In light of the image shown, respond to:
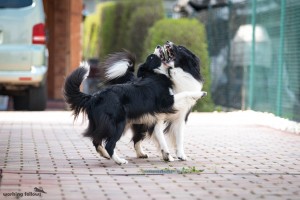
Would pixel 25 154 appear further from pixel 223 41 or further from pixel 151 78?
pixel 223 41

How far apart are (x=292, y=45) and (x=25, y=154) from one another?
20.7 feet

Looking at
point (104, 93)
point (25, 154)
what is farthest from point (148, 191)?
point (25, 154)

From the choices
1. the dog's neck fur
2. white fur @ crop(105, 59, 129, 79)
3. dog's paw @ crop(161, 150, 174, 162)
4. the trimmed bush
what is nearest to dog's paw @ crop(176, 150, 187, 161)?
dog's paw @ crop(161, 150, 174, 162)

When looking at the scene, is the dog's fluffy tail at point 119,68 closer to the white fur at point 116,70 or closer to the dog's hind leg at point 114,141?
the white fur at point 116,70

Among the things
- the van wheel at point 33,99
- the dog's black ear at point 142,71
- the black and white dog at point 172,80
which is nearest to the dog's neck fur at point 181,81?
the black and white dog at point 172,80

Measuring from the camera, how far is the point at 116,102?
973cm

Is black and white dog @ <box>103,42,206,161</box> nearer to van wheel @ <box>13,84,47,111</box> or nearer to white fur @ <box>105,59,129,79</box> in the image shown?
white fur @ <box>105,59,129,79</box>

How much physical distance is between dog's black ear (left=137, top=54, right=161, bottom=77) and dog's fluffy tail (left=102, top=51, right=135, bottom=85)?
0.21 m

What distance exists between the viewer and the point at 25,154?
10.6 meters

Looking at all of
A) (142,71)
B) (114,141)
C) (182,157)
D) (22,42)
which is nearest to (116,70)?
(142,71)

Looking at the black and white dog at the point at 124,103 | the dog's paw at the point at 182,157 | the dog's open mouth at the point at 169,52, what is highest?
the dog's open mouth at the point at 169,52

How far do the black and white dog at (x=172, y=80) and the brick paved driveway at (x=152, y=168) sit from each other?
25 cm

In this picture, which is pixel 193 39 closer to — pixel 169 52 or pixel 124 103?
pixel 169 52

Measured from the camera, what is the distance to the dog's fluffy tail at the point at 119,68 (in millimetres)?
10430
